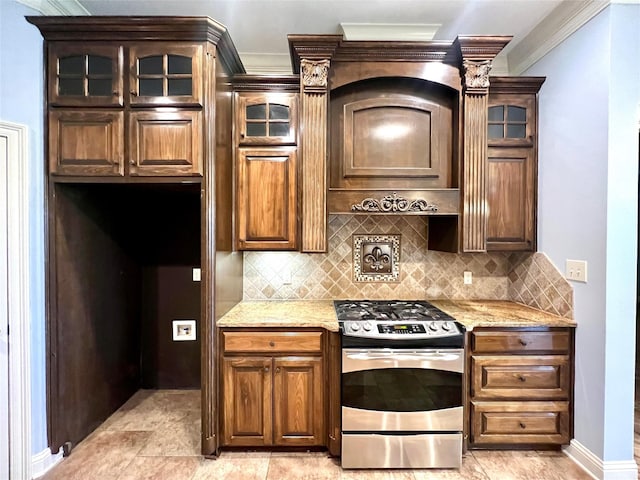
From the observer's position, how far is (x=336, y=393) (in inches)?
88.6

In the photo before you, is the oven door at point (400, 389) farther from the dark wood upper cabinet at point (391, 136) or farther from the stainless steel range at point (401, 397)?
the dark wood upper cabinet at point (391, 136)

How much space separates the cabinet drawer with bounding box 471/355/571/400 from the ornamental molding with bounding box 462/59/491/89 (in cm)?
192

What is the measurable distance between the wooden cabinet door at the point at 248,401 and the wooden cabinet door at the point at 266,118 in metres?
1.57

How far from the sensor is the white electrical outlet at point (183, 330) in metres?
3.27

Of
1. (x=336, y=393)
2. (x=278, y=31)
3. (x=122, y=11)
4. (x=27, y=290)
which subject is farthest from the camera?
(x=278, y=31)

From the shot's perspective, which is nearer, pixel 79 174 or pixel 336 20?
pixel 79 174

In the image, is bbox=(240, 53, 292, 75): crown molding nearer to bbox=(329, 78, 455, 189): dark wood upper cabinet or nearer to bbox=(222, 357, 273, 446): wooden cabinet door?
bbox=(329, 78, 455, 189): dark wood upper cabinet

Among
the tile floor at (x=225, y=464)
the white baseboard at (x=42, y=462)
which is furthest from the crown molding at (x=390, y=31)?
the white baseboard at (x=42, y=462)

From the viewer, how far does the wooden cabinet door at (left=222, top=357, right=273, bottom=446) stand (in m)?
2.29

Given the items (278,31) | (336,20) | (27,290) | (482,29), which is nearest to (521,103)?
(482,29)

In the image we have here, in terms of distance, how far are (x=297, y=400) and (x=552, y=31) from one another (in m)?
3.21

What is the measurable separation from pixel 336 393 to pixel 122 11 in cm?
313

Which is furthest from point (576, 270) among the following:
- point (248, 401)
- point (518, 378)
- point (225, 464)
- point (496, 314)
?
point (225, 464)

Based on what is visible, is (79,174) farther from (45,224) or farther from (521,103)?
(521,103)
